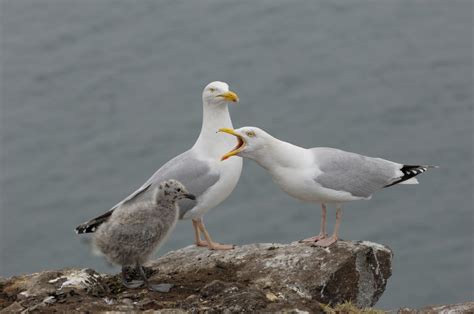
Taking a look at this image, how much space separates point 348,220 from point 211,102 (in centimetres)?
802

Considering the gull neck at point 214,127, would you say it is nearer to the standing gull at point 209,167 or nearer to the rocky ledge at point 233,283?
the standing gull at point 209,167

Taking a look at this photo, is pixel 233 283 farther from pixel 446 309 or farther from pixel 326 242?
pixel 446 309

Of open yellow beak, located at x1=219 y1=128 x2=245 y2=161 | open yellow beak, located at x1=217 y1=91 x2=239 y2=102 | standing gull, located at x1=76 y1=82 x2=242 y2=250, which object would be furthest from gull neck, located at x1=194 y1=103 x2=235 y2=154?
open yellow beak, located at x1=219 y1=128 x2=245 y2=161

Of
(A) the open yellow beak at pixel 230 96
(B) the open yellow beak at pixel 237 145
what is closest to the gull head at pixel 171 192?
(B) the open yellow beak at pixel 237 145

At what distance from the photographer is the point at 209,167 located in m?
9.37

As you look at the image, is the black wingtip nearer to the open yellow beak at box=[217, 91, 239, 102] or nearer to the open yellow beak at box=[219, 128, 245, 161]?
the open yellow beak at box=[219, 128, 245, 161]

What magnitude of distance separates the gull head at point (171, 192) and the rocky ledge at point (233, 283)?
79 cm

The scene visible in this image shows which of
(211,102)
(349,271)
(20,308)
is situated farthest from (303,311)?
(211,102)

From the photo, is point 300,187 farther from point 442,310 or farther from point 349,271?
point 442,310

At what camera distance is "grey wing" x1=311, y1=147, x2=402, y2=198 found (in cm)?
898

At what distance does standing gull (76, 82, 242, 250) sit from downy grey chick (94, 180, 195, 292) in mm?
983

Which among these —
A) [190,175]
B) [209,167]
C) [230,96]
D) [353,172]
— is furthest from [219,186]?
[353,172]

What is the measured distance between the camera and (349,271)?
8500 millimetres

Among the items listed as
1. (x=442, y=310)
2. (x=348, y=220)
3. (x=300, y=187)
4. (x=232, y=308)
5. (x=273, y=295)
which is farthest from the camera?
(x=348, y=220)
